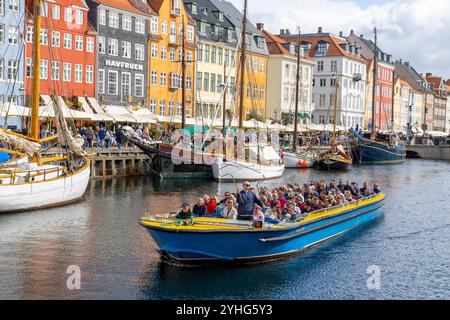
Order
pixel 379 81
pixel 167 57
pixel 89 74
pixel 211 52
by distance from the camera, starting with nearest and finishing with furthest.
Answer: pixel 89 74 → pixel 167 57 → pixel 211 52 → pixel 379 81

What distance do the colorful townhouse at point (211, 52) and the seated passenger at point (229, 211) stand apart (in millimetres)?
53325

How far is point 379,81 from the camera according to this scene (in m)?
126

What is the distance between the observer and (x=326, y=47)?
4259 inches

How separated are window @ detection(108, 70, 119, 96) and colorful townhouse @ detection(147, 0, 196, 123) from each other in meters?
4.41

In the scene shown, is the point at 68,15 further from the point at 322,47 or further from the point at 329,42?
the point at 329,42

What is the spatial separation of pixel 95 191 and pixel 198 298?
24062 mm

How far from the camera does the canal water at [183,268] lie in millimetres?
19594

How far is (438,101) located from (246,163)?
12336cm

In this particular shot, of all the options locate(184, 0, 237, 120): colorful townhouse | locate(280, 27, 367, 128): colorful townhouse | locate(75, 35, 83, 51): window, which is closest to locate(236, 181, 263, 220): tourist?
locate(75, 35, 83, 51): window

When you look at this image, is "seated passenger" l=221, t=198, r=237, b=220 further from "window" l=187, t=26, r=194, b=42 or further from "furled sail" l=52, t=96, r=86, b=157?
"window" l=187, t=26, r=194, b=42

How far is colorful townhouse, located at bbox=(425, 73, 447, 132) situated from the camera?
530 feet

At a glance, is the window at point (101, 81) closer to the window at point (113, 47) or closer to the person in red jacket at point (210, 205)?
the window at point (113, 47)

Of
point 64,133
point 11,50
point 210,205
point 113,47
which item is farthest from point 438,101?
point 210,205
